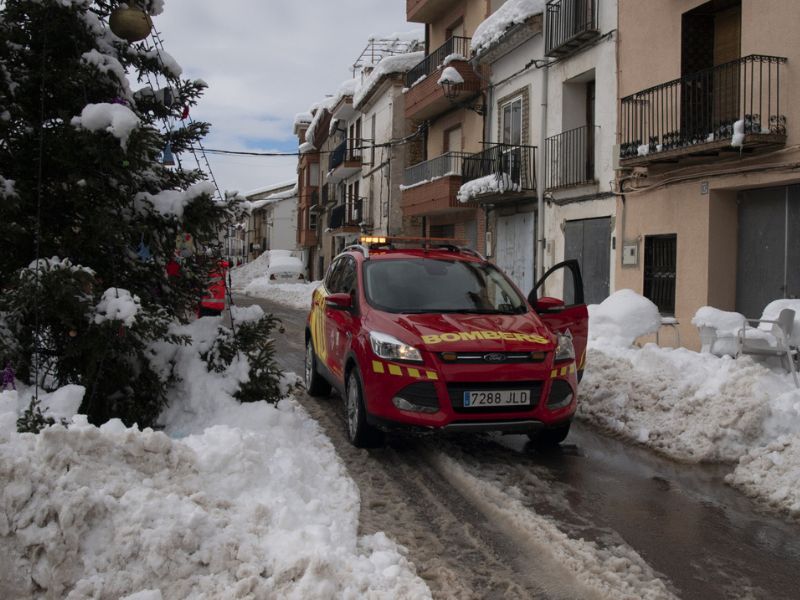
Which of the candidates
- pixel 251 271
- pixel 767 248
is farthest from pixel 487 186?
pixel 251 271

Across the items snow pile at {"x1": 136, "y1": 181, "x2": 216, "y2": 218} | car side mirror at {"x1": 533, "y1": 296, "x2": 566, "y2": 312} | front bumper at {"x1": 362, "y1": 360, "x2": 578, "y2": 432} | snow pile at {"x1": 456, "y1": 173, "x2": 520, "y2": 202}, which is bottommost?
front bumper at {"x1": 362, "y1": 360, "x2": 578, "y2": 432}

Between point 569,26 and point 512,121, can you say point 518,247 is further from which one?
point 569,26

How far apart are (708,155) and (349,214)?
2864 cm

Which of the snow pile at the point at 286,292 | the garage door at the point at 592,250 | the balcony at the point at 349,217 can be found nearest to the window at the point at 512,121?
the garage door at the point at 592,250

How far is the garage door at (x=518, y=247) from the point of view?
19141 mm

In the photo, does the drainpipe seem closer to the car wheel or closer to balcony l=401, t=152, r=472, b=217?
balcony l=401, t=152, r=472, b=217

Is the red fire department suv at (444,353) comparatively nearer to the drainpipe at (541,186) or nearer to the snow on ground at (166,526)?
the snow on ground at (166,526)

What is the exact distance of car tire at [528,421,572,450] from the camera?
640cm

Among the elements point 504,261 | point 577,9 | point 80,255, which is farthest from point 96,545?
point 504,261

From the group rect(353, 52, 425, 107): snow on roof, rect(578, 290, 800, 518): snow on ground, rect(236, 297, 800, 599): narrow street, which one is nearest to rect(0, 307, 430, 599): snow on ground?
rect(236, 297, 800, 599): narrow street

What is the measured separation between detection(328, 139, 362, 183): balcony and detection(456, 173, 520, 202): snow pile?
1702 centimetres

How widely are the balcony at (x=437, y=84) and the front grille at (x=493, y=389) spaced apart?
1736 cm

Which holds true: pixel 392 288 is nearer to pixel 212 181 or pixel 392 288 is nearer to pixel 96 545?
pixel 212 181

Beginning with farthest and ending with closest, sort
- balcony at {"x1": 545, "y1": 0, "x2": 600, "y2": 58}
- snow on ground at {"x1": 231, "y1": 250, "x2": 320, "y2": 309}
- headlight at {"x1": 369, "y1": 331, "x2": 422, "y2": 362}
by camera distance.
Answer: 1. snow on ground at {"x1": 231, "y1": 250, "x2": 320, "y2": 309}
2. balcony at {"x1": 545, "y1": 0, "x2": 600, "y2": 58}
3. headlight at {"x1": 369, "y1": 331, "x2": 422, "y2": 362}
